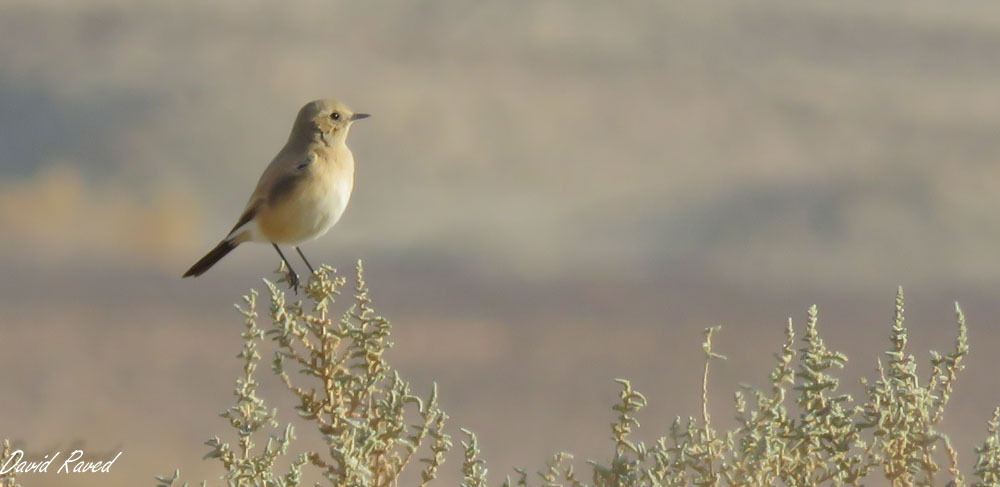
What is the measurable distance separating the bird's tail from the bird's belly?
0.84ft

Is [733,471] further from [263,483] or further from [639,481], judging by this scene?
[263,483]

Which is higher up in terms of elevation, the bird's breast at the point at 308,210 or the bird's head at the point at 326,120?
the bird's head at the point at 326,120

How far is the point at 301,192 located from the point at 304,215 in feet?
0.29

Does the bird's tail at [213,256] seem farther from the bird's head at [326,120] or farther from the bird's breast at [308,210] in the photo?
the bird's head at [326,120]

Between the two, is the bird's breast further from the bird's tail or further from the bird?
the bird's tail

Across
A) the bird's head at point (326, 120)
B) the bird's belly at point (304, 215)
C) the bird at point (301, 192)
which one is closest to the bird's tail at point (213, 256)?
the bird at point (301, 192)

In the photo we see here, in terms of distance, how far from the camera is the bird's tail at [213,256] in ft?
15.1

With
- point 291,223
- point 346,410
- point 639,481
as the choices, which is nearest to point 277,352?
point 346,410

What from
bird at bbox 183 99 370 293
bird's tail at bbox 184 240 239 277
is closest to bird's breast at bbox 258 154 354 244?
bird at bbox 183 99 370 293

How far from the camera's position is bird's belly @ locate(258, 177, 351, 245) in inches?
170

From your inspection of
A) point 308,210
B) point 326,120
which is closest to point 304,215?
point 308,210

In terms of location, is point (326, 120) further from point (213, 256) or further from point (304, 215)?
point (213, 256)

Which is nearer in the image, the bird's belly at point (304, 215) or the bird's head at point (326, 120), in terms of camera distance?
the bird's belly at point (304, 215)

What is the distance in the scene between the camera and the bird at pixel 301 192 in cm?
433
